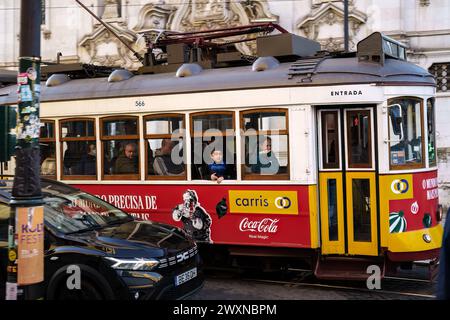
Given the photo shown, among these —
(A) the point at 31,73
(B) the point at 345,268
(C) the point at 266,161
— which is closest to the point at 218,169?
(C) the point at 266,161

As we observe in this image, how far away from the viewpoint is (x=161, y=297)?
19.0 feet

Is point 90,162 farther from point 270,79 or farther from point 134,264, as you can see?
point 134,264

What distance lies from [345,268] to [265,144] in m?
2.06

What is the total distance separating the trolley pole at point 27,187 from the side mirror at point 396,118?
473 cm

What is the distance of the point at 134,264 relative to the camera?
5711 mm

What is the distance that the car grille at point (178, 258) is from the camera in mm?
5906

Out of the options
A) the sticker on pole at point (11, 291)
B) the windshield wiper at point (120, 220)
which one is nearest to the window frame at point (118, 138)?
the windshield wiper at point (120, 220)

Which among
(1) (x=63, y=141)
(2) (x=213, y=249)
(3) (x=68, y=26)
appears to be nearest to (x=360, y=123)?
(2) (x=213, y=249)

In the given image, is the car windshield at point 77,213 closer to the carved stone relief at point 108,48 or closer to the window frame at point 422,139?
the window frame at point 422,139

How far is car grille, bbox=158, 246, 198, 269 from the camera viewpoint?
19.4ft

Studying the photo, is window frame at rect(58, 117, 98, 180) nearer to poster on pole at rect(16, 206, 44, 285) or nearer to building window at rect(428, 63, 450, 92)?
poster on pole at rect(16, 206, 44, 285)

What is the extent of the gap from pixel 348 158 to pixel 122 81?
4.09 metres

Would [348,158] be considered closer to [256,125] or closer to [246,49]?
[256,125]

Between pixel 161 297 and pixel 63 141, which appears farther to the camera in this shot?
pixel 63 141
